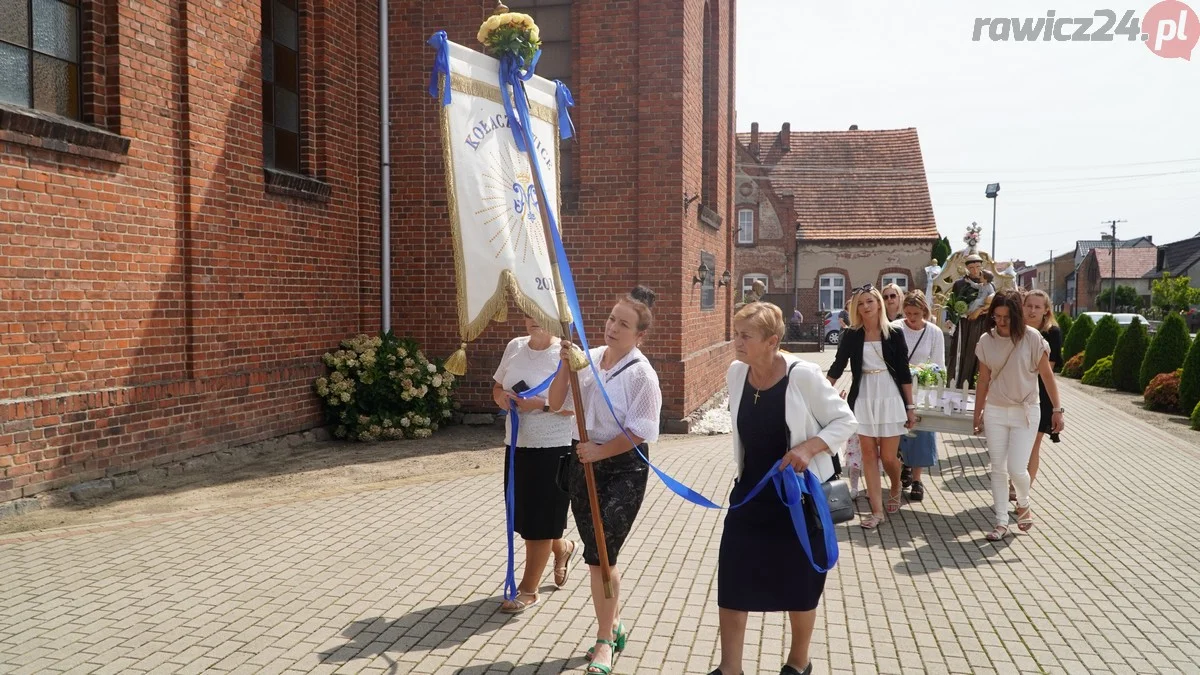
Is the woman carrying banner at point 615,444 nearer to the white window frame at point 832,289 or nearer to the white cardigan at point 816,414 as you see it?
the white cardigan at point 816,414

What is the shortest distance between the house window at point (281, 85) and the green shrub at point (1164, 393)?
14.7 meters

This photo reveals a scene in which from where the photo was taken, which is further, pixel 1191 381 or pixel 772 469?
pixel 1191 381

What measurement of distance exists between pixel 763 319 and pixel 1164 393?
14.8 m

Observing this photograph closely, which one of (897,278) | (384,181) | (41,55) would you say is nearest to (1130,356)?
(384,181)

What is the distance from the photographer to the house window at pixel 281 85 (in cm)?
1015

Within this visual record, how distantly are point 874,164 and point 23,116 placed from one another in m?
38.3

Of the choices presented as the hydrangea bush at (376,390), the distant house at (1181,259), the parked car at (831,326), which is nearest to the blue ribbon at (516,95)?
the hydrangea bush at (376,390)

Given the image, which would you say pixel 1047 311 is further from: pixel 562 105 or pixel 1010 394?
pixel 562 105

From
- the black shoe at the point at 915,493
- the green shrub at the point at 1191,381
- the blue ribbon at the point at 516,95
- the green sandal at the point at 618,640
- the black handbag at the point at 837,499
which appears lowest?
the black shoe at the point at 915,493

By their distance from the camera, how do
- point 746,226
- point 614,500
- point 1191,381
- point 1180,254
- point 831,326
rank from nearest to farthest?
point 614,500, point 1191,381, point 831,326, point 746,226, point 1180,254

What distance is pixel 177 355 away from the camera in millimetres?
8484

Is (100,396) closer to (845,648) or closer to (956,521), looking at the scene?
(845,648)

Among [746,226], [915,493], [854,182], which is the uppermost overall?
[854,182]

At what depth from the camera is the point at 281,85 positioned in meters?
10.4
